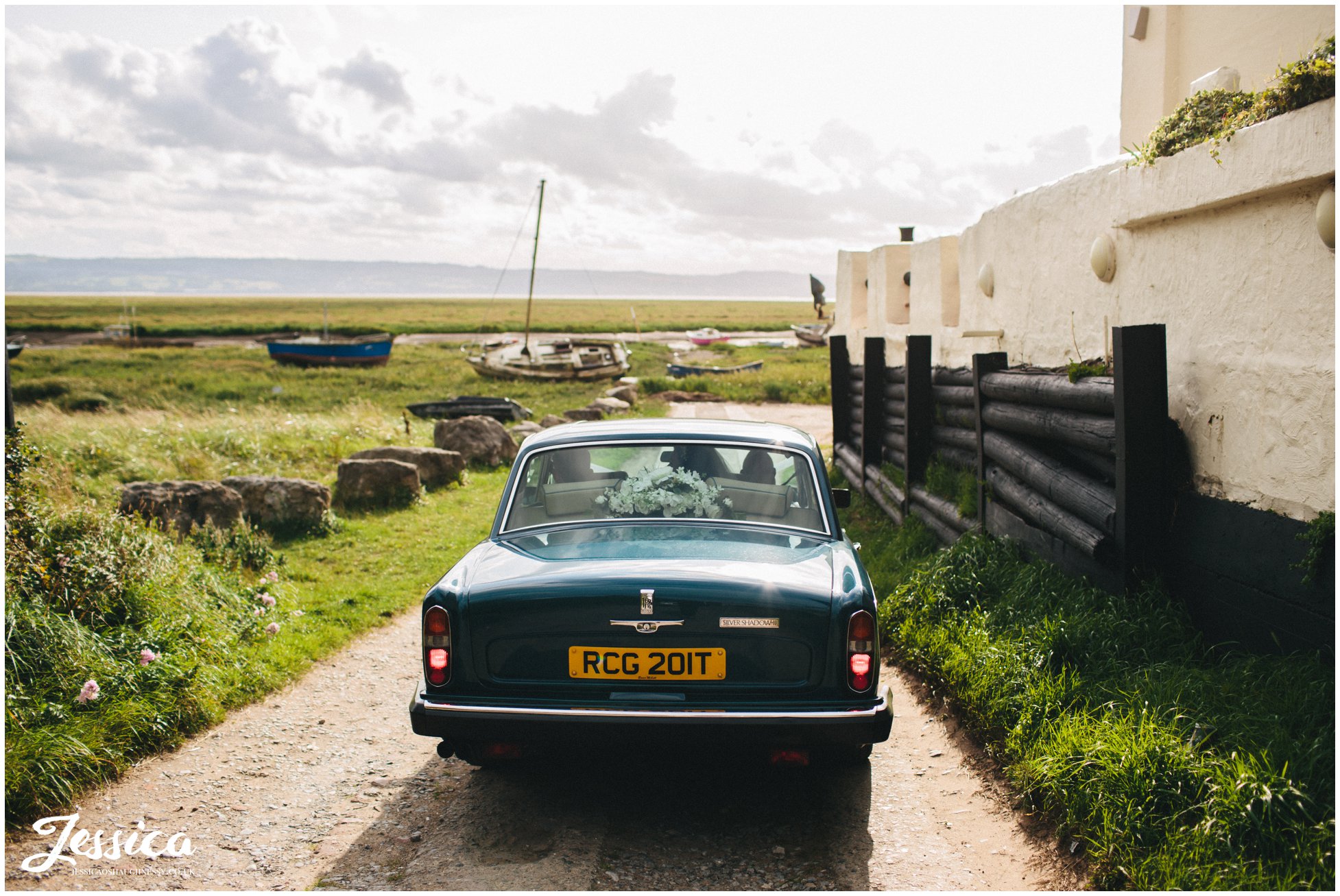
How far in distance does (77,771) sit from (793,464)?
143 inches

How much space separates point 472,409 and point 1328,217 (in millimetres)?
18670

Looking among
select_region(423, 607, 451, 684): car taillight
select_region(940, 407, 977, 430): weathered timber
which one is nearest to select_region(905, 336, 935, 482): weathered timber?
select_region(940, 407, 977, 430): weathered timber

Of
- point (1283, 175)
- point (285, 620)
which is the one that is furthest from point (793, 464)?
point (285, 620)

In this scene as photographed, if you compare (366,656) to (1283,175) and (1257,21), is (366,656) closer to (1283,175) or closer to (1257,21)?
(1283,175)

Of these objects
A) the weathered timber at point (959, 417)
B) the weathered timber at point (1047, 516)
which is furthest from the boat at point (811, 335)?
the weathered timber at point (1047, 516)

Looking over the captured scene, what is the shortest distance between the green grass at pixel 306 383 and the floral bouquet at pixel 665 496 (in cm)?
1731

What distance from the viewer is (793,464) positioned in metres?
5.03

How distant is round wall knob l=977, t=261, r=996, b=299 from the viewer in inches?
334

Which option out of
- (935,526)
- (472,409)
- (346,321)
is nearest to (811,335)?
(472,409)

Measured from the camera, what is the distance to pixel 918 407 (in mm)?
9578

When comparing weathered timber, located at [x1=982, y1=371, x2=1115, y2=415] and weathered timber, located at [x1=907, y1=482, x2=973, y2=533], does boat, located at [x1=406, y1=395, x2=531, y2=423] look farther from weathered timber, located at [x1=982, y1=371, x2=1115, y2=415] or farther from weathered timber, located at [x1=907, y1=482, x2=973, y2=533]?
weathered timber, located at [x1=982, y1=371, x2=1115, y2=415]

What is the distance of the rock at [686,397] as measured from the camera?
27969 millimetres

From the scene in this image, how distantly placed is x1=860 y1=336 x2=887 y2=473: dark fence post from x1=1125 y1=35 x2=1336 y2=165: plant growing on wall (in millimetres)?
5926

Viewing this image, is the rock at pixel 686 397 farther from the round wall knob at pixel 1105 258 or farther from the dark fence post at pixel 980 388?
the round wall knob at pixel 1105 258
